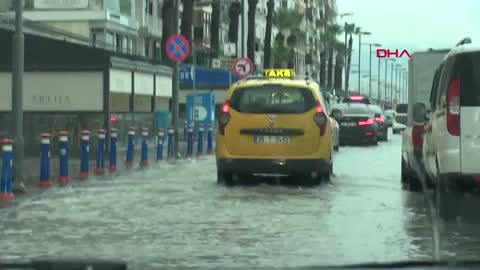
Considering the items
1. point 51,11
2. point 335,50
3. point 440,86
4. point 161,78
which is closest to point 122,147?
point 161,78

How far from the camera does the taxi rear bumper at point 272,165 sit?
14.9 metres

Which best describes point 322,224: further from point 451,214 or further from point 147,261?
point 147,261

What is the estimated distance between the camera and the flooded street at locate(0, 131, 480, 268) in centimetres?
876

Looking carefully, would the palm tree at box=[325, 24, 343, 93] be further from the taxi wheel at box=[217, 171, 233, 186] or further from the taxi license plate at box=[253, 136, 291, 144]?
the taxi license plate at box=[253, 136, 291, 144]

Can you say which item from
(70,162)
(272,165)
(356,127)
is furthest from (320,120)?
(356,127)

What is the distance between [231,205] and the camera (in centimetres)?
1277

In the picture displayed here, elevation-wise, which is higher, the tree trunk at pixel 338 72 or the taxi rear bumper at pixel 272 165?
the tree trunk at pixel 338 72

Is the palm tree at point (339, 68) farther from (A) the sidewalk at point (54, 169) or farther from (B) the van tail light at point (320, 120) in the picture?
(B) the van tail light at point (320, 120)

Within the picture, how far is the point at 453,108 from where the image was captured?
35.1 feet

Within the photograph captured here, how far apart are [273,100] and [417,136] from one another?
2406 mm

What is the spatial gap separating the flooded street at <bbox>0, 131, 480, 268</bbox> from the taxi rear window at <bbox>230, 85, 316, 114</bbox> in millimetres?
1281

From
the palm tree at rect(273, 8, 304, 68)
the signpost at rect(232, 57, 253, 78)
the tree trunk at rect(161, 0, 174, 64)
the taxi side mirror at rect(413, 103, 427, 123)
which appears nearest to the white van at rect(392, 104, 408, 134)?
the signpost at rect(232, 57, 253, 78)

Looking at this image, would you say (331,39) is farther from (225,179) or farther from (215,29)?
(225,179)

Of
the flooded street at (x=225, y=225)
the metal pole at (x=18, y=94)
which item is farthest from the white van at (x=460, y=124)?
the metal pole at (x=18, y=94)
